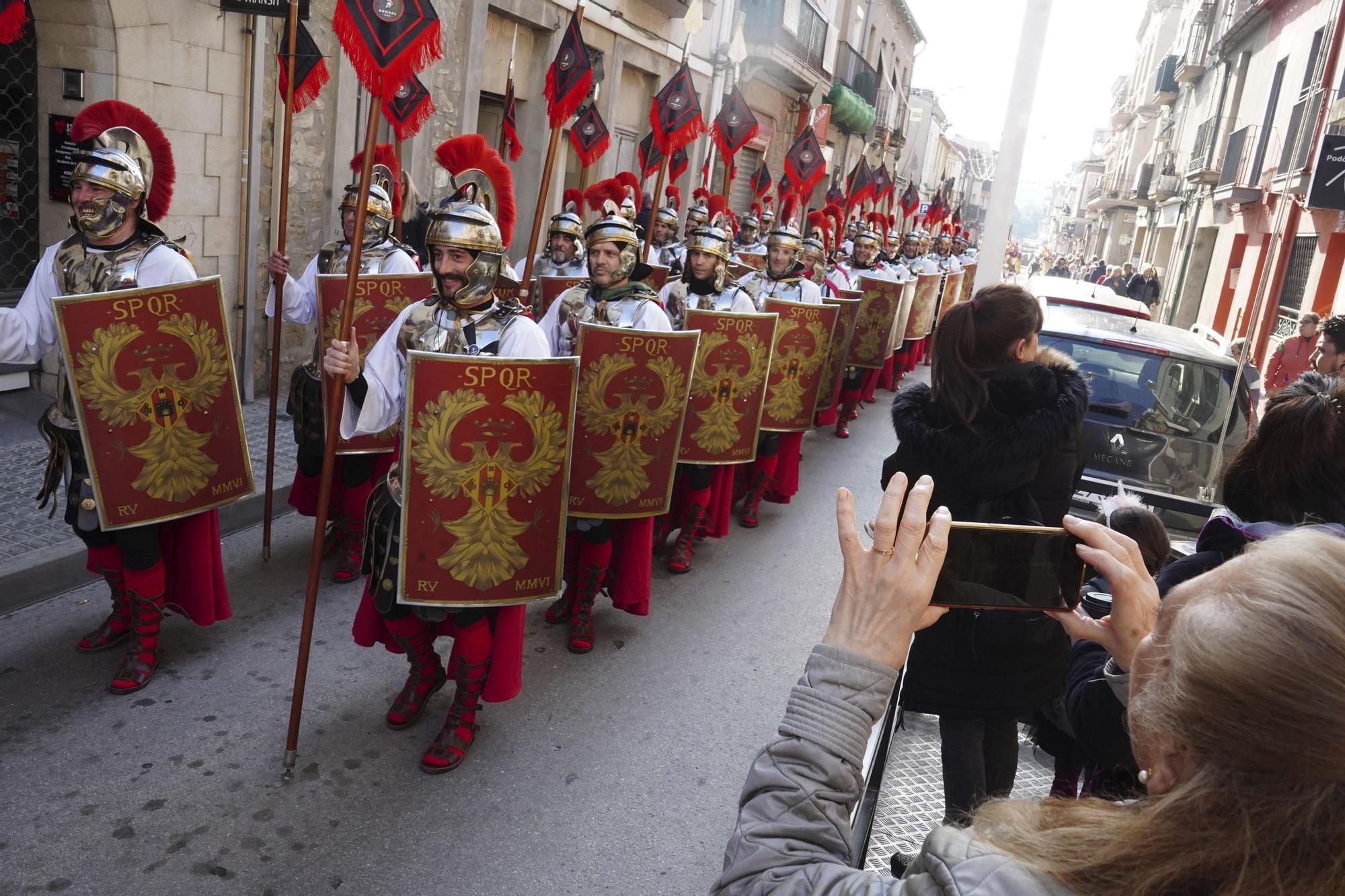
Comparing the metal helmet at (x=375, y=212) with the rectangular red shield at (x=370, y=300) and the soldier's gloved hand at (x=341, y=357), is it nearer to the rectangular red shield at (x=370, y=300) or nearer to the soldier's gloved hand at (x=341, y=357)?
the rectangular red shield at (x=370, y=300)

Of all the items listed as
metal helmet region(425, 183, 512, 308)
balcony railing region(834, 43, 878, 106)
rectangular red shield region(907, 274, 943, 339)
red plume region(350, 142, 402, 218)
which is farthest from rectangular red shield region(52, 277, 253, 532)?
balcony railing region(834, 43, 878, 106)

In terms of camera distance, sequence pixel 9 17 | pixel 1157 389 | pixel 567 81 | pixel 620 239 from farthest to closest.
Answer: pixel 567 81 → pixel 1157 389 → pixel 620 239 → pixel 9 17

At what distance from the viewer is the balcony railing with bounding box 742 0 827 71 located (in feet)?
65.5

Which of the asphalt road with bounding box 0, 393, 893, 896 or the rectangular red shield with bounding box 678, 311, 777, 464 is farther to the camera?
the rectangular red shield with bounding box 678, 311, 777, 464

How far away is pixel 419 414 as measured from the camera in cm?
318

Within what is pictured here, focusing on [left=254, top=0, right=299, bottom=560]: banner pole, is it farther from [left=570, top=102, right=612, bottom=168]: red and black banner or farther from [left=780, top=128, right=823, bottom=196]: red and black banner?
[left=780, top=128, right=823, bottom=196]: red and black banner

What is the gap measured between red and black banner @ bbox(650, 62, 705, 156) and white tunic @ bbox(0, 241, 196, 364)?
4183 millimetres

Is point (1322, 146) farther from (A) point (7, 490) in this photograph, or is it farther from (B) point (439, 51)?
(A) point (7, 490)

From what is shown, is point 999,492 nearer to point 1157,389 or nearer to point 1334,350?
point 1157,389

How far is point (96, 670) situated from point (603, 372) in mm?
2229

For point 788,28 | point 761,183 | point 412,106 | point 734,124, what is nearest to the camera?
point 412,106

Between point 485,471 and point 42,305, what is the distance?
1759mm

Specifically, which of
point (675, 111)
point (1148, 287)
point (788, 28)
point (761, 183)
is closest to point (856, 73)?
point (788, 28)

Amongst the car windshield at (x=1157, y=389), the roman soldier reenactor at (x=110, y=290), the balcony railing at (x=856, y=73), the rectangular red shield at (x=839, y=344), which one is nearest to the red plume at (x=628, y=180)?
the rectangular red shield at (x=839, y=344)
